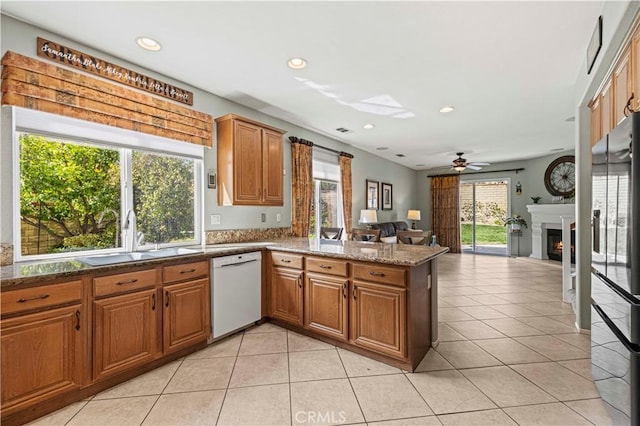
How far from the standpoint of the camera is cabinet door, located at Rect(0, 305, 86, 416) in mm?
1659

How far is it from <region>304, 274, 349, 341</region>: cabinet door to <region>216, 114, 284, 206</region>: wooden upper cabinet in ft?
3.99

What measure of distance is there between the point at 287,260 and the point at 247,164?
122 centimetres

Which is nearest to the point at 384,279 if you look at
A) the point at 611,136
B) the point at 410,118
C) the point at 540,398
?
the point at 540,398

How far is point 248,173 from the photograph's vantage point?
3.37 meters

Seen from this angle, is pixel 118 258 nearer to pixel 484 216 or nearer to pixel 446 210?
pixel 446 210

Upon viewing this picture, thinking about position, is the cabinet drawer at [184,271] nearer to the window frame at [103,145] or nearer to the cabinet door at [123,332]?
the cabinet door at [123,332]

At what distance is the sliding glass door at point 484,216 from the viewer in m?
8.28

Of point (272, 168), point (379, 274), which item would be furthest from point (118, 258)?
point (379, 274)

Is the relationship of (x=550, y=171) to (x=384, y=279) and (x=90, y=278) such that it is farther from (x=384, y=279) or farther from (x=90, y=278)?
(x=90, y=278)

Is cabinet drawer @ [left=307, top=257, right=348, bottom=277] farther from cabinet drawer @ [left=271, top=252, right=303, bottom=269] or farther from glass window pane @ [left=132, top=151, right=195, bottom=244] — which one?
glass window pane @ [left=132, top=151, right=195, bottom=244]

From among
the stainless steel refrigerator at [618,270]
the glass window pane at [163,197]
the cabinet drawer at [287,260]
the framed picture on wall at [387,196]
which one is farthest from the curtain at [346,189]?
the stainless steel refrigerator at [618,270]

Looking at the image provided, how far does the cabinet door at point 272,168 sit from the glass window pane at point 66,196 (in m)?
1.50

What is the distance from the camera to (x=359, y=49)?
7.98 ft

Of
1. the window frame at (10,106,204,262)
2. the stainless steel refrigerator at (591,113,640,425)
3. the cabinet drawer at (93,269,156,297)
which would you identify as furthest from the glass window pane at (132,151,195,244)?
the stainless steel refrigerator at (591,113,640,425)
